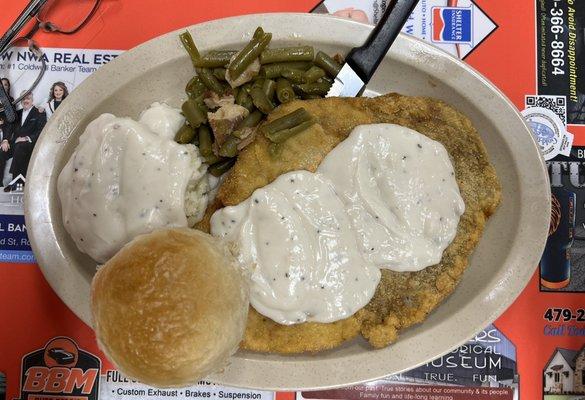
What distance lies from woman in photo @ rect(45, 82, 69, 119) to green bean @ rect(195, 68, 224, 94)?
0.79 m

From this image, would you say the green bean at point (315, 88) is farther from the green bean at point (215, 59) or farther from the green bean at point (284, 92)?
the green bean at point (215, 59)

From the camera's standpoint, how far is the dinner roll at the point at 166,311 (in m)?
1.69

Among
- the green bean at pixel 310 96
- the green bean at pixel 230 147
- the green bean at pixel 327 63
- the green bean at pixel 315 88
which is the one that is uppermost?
the green bean at pixel 327 63

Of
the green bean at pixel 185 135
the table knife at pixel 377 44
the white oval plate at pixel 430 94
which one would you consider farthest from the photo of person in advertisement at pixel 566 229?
the green bean at pixel 185 135

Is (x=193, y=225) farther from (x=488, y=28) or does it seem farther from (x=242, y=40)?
(x=488, y=28)

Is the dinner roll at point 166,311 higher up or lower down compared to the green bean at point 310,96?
lower down

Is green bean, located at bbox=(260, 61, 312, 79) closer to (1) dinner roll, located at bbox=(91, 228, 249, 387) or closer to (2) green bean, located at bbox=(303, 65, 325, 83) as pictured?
(2) green bean, located at bbox=(303, 65, 325, 83)

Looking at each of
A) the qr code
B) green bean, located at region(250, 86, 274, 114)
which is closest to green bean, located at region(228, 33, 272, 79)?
green bean, located at region(250, 86, 274, 114)

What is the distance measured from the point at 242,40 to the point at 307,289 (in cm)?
115

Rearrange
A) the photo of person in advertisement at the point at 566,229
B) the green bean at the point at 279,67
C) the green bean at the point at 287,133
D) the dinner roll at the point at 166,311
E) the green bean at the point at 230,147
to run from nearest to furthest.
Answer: the dinner roll at the point at 166,311, the green bean at the point at 287,133, the green bean at the point at 230,147, the green bean at the point at 279,67, the photo of person in advertisement at the point at 566,229

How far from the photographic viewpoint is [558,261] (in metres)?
2.55

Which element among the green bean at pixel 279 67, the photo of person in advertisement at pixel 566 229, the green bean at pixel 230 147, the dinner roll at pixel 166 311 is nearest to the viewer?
the dinner roll at pixel 166 311

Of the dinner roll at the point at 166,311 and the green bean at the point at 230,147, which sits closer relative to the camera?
the dinner roll at the point at 166,311

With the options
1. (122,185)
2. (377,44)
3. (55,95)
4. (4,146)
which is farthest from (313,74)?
(4,146)
